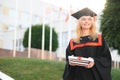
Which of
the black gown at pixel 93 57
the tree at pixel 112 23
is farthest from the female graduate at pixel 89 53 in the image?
the tree at pixel 112 23

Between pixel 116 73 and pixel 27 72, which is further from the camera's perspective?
pixel 116 73

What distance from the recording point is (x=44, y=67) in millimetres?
12742

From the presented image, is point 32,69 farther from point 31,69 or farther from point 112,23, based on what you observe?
point 112,23

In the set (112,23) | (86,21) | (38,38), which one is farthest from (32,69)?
(38,38)

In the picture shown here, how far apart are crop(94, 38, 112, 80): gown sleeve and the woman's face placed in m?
0.36

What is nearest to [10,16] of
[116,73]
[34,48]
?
[34,48]

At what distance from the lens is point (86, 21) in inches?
232

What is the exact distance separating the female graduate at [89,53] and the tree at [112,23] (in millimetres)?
9490

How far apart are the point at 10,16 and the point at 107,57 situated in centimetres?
2577

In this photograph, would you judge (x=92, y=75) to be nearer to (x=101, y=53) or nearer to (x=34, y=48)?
(x=101, y=53)

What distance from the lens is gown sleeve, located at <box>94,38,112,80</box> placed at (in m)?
5.62

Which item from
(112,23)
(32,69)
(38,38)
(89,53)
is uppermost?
(112,23)

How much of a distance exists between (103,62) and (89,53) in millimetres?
231

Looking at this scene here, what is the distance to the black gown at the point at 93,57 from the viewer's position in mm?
5641
